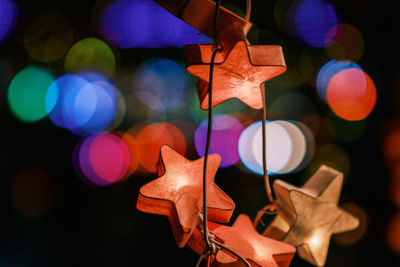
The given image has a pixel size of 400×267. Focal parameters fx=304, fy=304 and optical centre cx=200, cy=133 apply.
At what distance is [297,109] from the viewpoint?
196 cm

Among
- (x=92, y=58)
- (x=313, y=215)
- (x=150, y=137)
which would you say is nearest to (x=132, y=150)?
(x=150, y=137)

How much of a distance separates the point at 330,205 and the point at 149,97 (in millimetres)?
4287

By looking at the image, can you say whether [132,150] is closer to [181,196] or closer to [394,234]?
[394,234]

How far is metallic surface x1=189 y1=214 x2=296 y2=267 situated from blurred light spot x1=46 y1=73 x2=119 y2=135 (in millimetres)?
4374

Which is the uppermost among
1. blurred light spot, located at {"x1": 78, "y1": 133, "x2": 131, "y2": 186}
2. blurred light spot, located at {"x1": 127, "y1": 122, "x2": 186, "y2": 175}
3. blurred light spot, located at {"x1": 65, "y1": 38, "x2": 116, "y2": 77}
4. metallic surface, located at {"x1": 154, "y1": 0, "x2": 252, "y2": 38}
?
metallic surface, located at {"x1": 154, "y1": 0, "x2": 252, "y2": 38}

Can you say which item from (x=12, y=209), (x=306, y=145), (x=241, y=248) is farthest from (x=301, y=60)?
(x=12, y=209)

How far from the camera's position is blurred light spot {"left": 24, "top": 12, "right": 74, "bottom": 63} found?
6.27 ft

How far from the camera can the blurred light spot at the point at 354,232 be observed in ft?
4.57

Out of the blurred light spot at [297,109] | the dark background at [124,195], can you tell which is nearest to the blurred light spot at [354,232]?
the dark background at [124,195]

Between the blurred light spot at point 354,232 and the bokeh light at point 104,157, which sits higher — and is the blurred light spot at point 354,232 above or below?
above

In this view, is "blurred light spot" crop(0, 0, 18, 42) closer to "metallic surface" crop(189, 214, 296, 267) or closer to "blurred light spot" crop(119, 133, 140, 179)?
"metallic surface" crop(189, 214, 296, 267)

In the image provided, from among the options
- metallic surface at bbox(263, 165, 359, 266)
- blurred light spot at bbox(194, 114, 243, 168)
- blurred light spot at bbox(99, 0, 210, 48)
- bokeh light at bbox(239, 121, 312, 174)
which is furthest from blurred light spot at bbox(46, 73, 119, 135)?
metallic surface at bbox(263, 165, 359, 266)

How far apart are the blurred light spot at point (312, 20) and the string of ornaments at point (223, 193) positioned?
1270mm

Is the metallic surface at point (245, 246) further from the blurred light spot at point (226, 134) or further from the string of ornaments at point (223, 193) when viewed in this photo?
the blurred light spot at point (226, 134)
